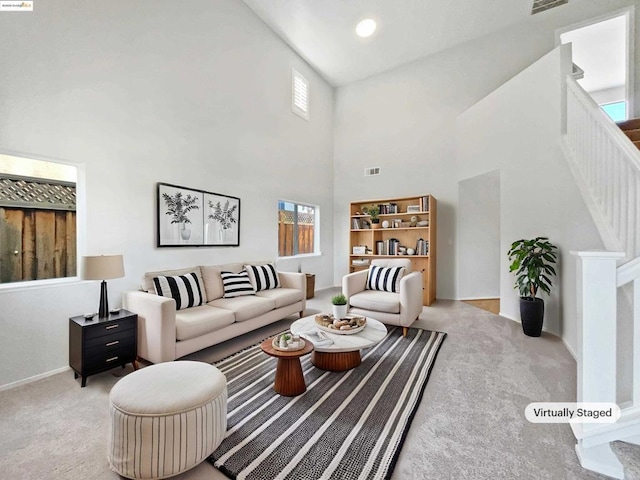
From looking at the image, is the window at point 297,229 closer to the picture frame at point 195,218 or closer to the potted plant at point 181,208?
the picture frame at point 195,218

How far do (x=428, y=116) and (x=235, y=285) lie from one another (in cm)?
504

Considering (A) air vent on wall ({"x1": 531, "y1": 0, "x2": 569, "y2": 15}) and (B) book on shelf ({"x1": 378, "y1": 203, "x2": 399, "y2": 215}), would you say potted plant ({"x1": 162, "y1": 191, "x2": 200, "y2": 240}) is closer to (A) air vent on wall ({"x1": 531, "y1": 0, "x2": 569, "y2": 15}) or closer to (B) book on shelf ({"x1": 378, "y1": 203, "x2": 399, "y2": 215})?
(B) book on shelf ({"x1": 378, "y1": 203, "x2": 399, "y2": 215})

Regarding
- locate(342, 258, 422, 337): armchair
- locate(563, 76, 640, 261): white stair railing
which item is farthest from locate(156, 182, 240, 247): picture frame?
locate(563, 76, 640, 261): white stair railing

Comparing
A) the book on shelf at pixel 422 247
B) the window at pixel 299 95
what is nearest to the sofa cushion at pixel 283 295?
the book on shelf at pixel 422 247

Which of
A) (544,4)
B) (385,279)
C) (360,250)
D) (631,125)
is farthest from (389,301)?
(544,4)

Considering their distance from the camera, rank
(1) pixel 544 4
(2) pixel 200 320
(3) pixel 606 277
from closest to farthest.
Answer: (3) pixel 606 277 < (2) pixel 200 320 < (1) pixel 544 4

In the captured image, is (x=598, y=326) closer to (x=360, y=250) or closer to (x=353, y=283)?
(x=353, y=283)

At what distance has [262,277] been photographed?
3.93 metres

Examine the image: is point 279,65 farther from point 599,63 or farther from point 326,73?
point 599,63

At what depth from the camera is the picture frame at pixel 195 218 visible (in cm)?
329

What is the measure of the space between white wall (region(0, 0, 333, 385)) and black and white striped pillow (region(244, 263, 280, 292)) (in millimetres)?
514

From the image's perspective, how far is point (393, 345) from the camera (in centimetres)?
305

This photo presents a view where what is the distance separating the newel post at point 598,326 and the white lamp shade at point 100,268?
3405mm

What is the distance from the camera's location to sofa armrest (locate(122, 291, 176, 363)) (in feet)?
7.79
